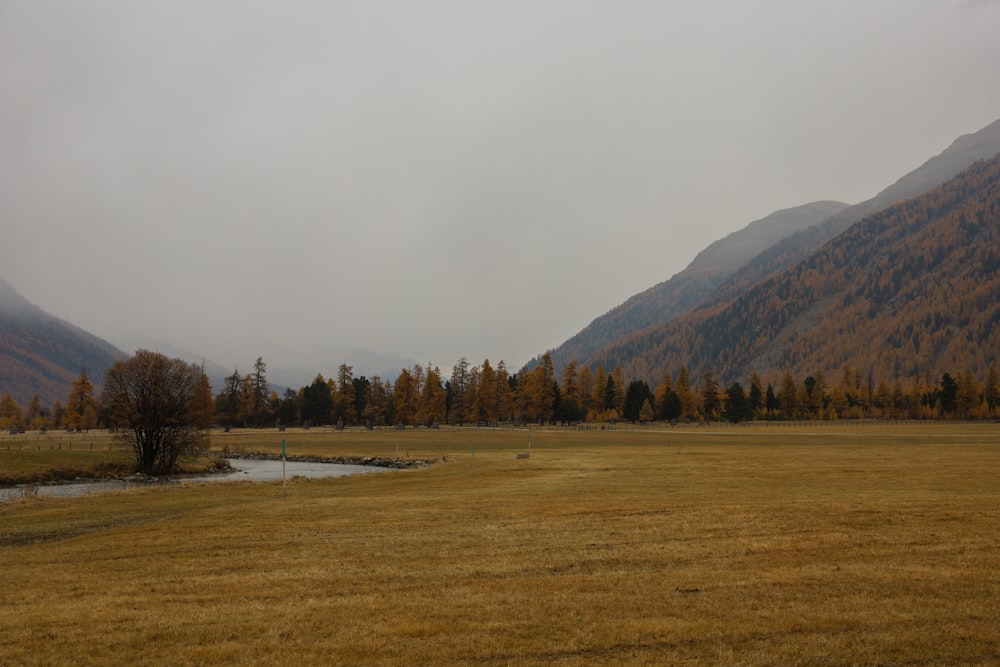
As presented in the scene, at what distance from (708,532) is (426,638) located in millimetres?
11322

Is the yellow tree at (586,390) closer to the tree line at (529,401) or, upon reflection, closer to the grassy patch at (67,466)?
the tree line at (529,401)

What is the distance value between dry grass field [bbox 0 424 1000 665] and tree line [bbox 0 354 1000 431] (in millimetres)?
119349

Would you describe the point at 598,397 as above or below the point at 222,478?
above

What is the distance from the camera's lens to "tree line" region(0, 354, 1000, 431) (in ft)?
485

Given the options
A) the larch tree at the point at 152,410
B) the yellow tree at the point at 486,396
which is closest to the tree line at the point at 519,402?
the yellow tree at the point at 486,396

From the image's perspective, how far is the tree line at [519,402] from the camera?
5822 inches

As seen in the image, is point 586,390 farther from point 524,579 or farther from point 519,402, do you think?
point 524,579

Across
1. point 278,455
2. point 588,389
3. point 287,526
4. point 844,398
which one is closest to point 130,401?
point 278,455

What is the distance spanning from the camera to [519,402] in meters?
146

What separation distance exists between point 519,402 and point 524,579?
432 ft

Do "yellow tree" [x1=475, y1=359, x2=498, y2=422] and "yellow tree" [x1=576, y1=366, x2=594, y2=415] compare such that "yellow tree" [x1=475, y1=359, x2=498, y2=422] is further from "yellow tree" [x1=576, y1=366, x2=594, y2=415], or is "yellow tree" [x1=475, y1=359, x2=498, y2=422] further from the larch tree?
the larch tree

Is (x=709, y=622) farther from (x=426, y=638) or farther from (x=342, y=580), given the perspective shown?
(x=342, y=580)

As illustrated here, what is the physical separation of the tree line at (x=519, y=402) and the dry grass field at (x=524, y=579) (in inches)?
4699

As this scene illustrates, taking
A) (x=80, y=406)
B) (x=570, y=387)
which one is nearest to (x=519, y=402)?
(x=570, y=387)
